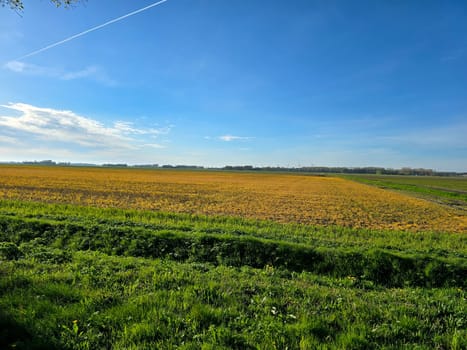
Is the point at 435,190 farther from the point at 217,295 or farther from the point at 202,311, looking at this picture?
the point at 202,311

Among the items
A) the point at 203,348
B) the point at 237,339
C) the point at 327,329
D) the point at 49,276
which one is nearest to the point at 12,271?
the point at 49,276

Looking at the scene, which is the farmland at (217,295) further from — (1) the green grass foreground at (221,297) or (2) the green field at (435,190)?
(2) the green field at (435,190)

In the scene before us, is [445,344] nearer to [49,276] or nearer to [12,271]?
[49,276]

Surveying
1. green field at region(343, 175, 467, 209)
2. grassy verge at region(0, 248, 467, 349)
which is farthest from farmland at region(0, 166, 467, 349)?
green field at region(343, 175, 467, 209)

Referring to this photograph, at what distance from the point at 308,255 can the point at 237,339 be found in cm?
519

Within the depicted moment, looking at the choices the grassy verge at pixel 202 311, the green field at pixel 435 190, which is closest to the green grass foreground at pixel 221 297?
the grassy verge at pixel 202 311

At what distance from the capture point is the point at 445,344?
3660 mm

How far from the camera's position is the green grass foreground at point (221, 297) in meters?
3.47

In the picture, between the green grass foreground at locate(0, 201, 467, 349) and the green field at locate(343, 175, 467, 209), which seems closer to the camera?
the green grass foreground at locate(0, 201, 467, 349)

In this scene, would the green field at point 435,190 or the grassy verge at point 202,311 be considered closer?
the grassy verge at point 202,311

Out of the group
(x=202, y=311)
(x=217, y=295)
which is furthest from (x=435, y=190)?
(x=202, y=311)

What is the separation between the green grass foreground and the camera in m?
3.47

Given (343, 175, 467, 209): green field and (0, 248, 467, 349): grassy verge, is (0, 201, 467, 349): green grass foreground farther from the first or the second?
(343, 175, 467, 209): green field

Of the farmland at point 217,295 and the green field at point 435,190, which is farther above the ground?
the farmland at point 217,295
